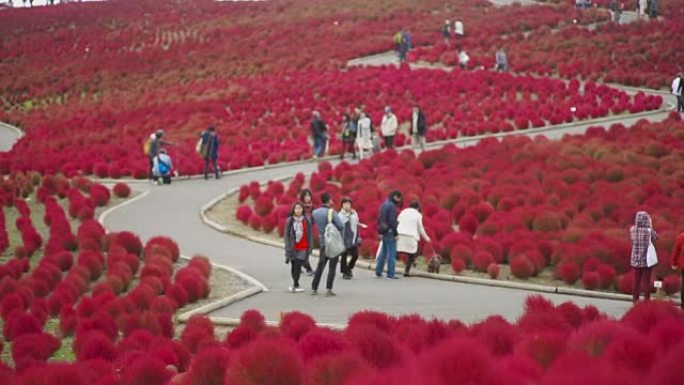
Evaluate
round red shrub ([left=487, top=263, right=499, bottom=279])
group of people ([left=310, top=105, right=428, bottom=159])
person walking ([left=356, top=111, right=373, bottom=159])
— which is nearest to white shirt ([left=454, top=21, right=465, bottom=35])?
group of people ([left=310, top=105, right=428, bottom=159])

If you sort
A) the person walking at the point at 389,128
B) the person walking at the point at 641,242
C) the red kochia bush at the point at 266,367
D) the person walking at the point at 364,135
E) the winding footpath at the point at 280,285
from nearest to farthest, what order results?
1. the red kochia bush at the point at 266,367
2. the winding footpath at the point at 280,285
3. the person walking at the point at 641,242
4. the person walking at the point at 364,135
5. the person walking at the point at 389,128

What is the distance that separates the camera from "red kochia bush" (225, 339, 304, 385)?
285 inches

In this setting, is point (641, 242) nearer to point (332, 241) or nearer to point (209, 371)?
point (332, 241)

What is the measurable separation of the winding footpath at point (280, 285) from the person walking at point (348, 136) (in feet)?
13.5

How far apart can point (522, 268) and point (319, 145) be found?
1463cm

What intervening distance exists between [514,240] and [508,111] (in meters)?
18.0

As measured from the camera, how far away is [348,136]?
2966 cm

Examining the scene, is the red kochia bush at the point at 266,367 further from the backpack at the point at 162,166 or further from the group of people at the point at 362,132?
the group of people at the point at 362,132

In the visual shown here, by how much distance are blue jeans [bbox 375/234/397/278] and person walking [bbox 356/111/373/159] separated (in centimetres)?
1219

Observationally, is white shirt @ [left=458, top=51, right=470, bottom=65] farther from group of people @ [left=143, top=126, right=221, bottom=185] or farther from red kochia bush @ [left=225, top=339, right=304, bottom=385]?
red kochia bush @ [left=225, top=339, right=304, bottom=385]

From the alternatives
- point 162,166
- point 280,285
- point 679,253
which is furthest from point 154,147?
point 679,253

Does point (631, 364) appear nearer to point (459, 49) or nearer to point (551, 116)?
point (551, 116)

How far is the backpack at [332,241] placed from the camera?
47.7ft

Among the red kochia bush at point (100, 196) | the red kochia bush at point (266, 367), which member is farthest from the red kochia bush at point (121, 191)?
the red kochia bush at point (266, 367)
